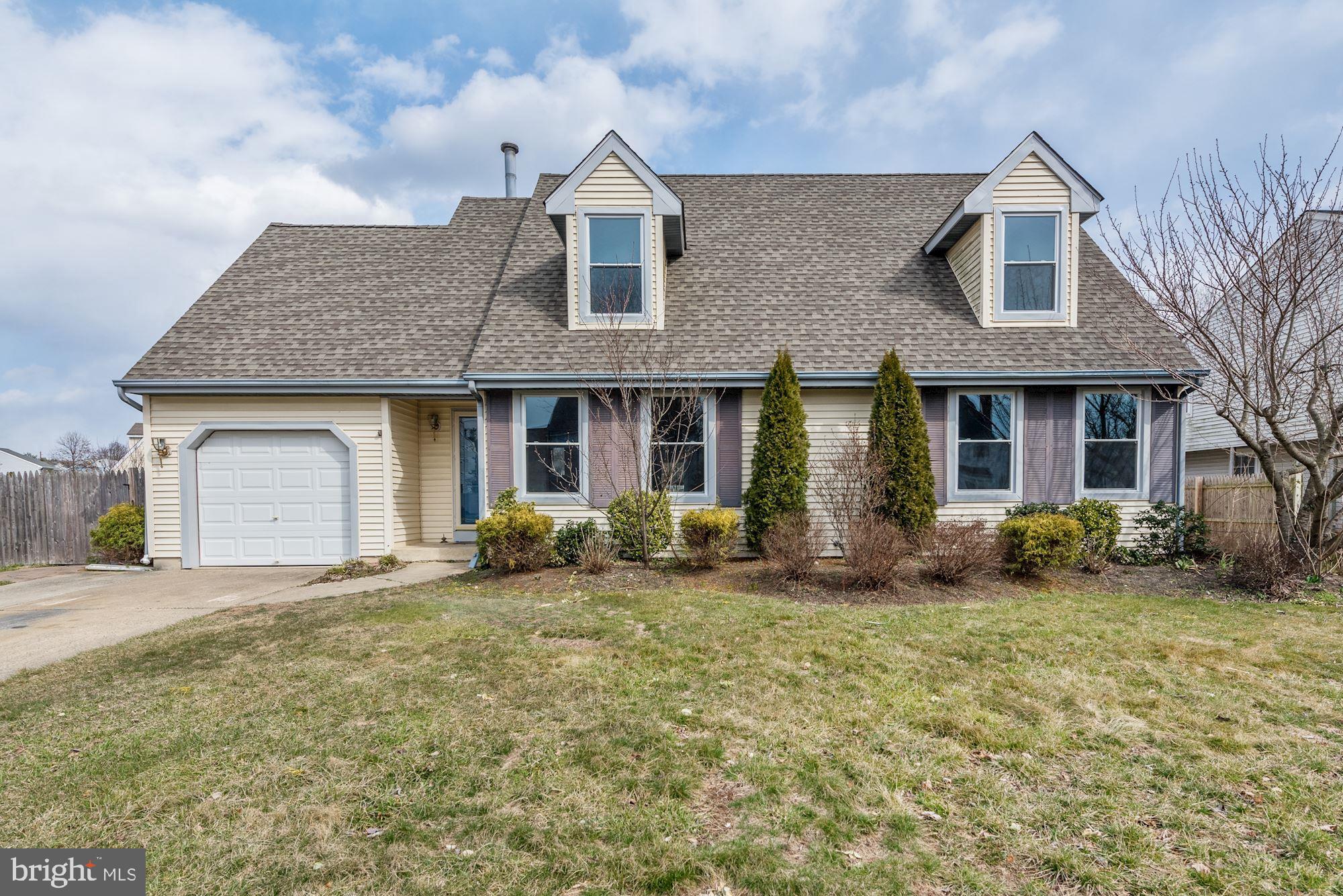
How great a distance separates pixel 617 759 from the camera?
3.18 metres

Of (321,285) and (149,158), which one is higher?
(149,158)

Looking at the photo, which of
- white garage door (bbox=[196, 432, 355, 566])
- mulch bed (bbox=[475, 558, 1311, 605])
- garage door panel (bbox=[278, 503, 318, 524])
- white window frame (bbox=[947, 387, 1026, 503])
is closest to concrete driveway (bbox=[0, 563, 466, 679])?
white garage door (bbox=[196, 432, 355, 566])

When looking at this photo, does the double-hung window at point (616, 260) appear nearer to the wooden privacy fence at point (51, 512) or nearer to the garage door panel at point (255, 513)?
the garage door panel at point (255, 513)

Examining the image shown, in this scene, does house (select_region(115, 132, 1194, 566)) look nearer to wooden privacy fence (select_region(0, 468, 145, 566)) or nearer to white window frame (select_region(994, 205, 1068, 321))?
white window frame (select_region(994, 205, 1068, 321))

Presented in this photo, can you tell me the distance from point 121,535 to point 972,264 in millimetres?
15235

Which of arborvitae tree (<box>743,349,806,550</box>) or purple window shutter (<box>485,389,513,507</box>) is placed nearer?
arborvitae tree (<box>743,349,806,550</box>)

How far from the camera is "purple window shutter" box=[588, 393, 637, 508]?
9.27 metres

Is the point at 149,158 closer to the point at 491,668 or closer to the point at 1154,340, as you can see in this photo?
the point at 491,668

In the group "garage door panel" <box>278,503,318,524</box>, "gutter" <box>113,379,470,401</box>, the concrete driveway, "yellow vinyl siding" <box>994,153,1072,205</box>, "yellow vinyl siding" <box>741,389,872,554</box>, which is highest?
"yellow vinyl siding" <box>994,153,1072,205</box>

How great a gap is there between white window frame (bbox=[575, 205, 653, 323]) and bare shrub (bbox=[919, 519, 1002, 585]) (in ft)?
18.5

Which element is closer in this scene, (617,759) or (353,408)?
(617,759)

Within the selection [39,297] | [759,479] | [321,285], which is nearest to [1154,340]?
[759,479]

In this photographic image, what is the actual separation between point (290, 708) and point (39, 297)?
28.1m

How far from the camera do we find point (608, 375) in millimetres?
9188
